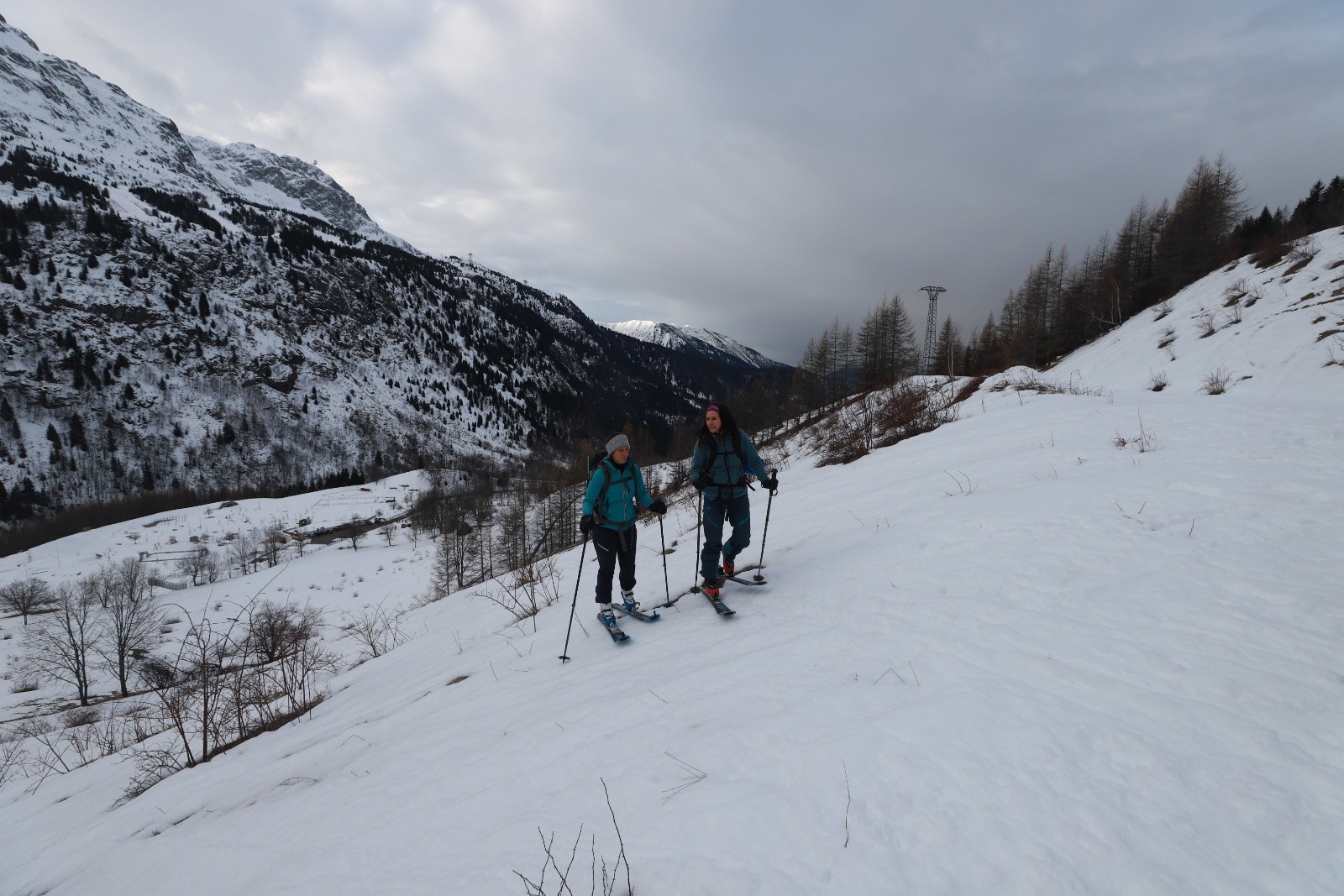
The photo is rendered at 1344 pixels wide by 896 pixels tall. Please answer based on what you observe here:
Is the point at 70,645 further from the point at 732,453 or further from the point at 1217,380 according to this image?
the point at 1217,380

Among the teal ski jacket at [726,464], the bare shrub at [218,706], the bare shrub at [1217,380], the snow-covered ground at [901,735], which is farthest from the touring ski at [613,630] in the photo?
the bare shrub at [1217,380]

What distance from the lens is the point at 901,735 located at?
239cm

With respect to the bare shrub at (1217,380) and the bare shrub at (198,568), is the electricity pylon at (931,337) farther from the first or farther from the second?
the bare shrub at (198,568)

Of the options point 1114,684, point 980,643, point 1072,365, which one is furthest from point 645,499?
point 1072,365

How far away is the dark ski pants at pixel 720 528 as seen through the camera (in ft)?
18.7

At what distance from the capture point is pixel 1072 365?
2536 centimetres

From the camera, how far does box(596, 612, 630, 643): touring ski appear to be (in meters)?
5.19

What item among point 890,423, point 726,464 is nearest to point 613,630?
point 726,464

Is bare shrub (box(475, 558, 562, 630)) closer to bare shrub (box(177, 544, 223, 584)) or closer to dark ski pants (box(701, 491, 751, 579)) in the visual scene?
dark ski pants (box(701, 491, 751, 579))

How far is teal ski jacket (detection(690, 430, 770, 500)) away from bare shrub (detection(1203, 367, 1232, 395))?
12732 millimetres

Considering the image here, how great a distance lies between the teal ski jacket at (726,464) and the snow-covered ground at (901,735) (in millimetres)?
1269

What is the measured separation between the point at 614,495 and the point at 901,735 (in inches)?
155

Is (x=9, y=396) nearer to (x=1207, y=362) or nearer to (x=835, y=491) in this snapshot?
(x=835, y=491)

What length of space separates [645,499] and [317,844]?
13.0ft
